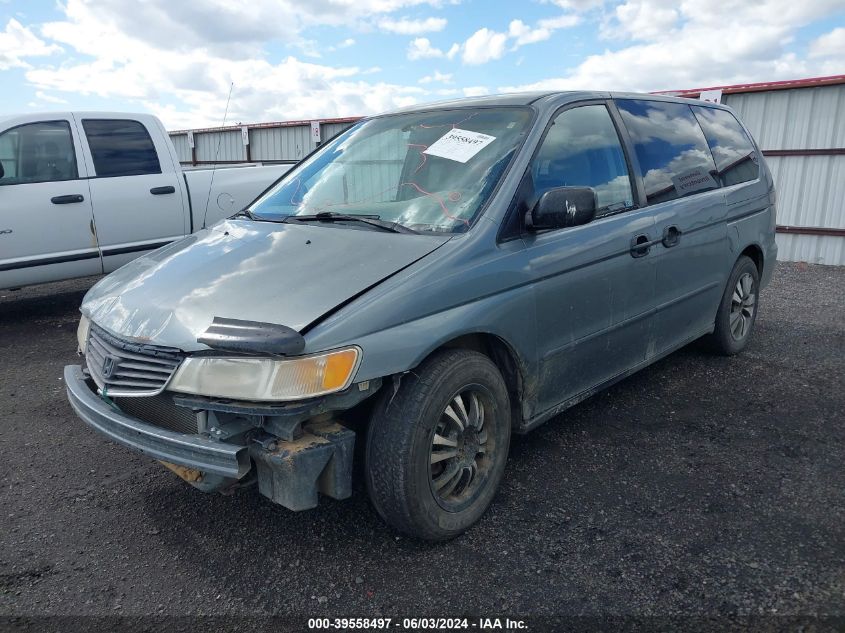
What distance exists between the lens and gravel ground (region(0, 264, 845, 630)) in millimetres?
2377

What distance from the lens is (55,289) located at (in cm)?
803

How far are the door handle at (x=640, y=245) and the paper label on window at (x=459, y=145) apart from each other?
0.98 m

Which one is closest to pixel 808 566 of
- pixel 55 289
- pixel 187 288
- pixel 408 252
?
pixel 408 252

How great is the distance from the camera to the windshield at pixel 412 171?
2.95 m

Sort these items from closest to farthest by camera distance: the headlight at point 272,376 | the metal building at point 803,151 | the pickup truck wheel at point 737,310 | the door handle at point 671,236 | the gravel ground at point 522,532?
1. the headlight at point 272,376
2. the gravel ground at point 522,532
3. the door handle at point 671,236
4. the pickup truck wheel at point 737,310
5. the metal building at point 803,151

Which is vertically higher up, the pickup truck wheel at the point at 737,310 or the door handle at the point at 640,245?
the door handle at the point at 640,245

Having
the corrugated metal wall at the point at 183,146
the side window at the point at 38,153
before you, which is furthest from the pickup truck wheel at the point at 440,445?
the corrugated metal wall at the point at 183,146

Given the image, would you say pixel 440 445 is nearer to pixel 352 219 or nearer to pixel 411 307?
pixel 411 307

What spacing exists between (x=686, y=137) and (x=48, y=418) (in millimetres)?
4436

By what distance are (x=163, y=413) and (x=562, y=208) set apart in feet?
5.99

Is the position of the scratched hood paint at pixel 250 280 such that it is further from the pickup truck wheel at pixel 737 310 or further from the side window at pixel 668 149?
the pickup truck wheel at pixel 737 310

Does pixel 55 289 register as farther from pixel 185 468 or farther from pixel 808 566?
pixel 808 566

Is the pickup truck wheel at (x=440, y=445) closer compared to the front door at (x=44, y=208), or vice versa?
the pickup truck wheel at (x=440, y=445)

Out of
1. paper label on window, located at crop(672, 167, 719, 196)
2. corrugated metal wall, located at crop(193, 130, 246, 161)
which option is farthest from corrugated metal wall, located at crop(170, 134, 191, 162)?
paper label on window, located at crop(672, 167, 719, 196)
